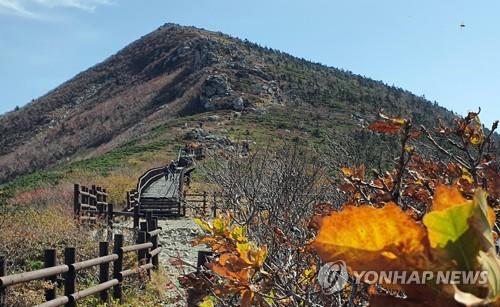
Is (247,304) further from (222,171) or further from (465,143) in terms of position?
(222,171)

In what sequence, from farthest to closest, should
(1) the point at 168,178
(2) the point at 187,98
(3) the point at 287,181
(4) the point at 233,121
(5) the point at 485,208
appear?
1. (2) the point at 187,98
2. (4) the point at 233,121
3. (1) the point at 168,178
4. (3) the point at 287,181
5. (5) the point at 485,208

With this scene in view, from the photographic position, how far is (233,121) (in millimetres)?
42844

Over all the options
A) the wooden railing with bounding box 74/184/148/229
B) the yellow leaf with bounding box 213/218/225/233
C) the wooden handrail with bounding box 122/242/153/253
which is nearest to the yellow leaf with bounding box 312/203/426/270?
the yellow leaf with bounding box 213/218/225/233

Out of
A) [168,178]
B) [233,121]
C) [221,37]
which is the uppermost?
[221,37]

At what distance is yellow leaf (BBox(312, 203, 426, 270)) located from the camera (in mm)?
471

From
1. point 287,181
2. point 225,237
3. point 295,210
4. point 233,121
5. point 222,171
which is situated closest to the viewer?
point 225,237

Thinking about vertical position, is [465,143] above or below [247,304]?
above

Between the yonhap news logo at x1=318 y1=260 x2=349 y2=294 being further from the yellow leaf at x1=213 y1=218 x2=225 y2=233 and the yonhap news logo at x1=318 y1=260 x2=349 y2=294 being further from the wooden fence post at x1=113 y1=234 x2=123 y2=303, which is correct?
the wooden fence post at x1=113 y1=234 x2=123 y2=303

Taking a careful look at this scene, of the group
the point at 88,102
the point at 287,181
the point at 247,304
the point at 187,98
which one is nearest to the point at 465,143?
the point at 247,304

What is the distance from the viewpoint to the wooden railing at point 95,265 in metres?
5.16

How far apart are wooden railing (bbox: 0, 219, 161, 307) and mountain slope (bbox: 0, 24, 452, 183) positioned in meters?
30.1

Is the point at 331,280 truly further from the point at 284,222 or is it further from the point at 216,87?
the point at 216,87

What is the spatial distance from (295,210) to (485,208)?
11.1 feet

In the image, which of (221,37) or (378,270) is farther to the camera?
(221,37)
